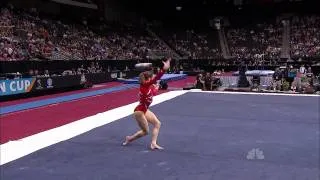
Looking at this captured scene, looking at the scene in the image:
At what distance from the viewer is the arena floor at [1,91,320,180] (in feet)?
21.1

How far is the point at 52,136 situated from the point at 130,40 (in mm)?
31912

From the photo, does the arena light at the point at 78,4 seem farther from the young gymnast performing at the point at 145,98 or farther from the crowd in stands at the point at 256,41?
the young gymnast performing at the point at 145,98

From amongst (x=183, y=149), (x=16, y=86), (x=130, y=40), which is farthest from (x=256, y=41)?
(x=183, y=149)

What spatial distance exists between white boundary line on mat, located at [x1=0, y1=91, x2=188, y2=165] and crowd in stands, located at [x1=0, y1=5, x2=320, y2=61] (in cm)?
1254

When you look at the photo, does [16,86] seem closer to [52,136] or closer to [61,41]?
[52,136]

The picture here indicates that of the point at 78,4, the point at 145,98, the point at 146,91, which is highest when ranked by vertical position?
the point at 78,4

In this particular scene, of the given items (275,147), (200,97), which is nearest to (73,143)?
(275,147)

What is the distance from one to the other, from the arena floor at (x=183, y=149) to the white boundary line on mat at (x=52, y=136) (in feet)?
0.06

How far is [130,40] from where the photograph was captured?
40.8m

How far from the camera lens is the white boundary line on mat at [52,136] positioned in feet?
25.7

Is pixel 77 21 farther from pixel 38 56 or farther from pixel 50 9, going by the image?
pixel 38 56

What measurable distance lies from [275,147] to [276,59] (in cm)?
3160

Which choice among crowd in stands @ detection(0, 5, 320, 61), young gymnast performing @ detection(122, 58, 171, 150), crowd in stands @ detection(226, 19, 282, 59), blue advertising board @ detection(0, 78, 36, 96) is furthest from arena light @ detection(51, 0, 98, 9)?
young gymnast performing @ detection(122, 58, 171, 150)

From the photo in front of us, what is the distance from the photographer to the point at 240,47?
147 feet
